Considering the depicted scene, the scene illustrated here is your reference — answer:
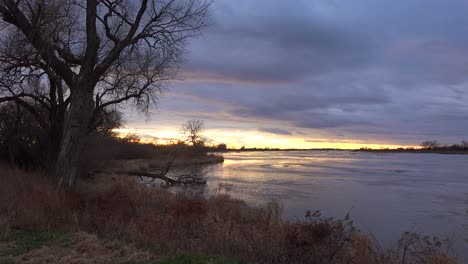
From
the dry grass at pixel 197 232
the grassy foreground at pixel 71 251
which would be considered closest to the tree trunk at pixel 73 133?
the dry grass at pixel 197 232

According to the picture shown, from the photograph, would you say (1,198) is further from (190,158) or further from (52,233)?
(190,158)

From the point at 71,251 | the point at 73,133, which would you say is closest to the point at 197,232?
the point at 71,251

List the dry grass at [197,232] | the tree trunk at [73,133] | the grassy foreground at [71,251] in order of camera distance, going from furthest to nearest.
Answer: the tree trunk at [73,133] → the dry grass at [197,232] → the grassy foreground at [71,251]

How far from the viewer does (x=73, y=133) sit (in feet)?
53.3

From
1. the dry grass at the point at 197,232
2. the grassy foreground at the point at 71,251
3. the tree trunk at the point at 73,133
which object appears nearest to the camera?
the grassy foreground at the point at 71,251

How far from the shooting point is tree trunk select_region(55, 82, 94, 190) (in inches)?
635

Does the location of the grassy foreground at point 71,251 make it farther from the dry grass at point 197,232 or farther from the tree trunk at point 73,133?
the tree trunk at point 73,133

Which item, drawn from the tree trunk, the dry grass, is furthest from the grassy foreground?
the tree trunk

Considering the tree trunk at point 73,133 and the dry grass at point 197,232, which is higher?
the tree trunk at point 73,133

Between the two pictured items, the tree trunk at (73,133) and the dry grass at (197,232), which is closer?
the dry grass at (197,232)

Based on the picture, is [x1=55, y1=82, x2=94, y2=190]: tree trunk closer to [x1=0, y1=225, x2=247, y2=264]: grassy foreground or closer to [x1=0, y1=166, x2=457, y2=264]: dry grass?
[x1=0, y1=166, x2=457, y2=264]: dry grass

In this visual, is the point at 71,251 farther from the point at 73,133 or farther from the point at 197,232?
the point at 73,133

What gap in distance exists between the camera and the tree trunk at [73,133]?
16125 millimetres

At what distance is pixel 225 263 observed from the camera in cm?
732
